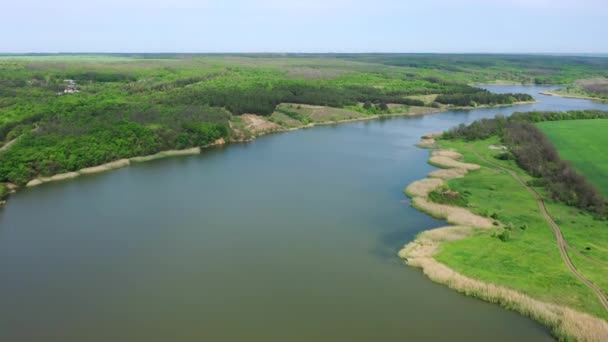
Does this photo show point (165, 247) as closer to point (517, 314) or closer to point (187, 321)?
point (187, 321)

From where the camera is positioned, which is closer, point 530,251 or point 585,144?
A: point 530,251

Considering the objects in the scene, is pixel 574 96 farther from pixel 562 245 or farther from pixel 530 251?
pixel 530 251

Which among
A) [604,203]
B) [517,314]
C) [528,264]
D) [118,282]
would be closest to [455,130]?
[604,203]

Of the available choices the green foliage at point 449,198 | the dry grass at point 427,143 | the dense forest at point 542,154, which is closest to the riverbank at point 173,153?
the dry grass at point 427,143

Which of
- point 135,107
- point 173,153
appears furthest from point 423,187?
point 135,107

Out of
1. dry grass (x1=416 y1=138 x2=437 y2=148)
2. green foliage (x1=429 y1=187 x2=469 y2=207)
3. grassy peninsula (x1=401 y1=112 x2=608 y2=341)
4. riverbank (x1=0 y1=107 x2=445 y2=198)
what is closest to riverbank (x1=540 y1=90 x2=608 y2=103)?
riverbank (x1=0 y1=107 x2=445 y2=198)
